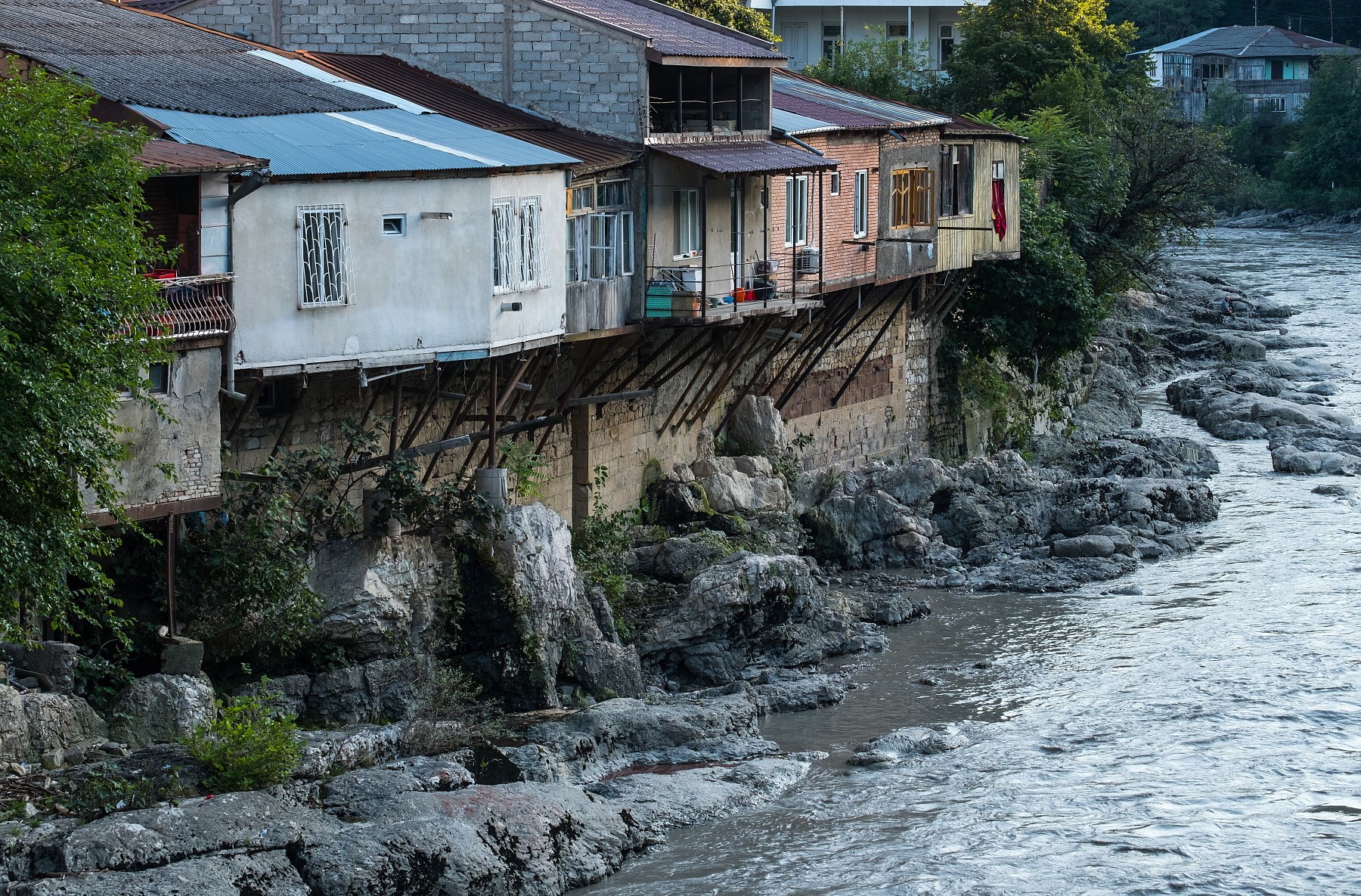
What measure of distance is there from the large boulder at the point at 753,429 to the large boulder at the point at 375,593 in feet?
33.0

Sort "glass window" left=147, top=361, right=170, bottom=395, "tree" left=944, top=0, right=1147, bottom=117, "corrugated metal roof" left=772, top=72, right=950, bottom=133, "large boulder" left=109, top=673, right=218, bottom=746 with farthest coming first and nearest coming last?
"tree" left=944, top=0, right=1147, bottom=117
"corrugated metal roof" left=772, top=72, right=950, bottom=133
"glass window" left=147, top=361, right=170, bottom=395
"large boulder" left=109, top=673, right=218, bottom=746

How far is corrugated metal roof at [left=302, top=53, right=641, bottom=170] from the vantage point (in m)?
25.0

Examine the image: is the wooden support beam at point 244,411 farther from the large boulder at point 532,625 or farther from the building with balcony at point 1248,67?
the building with balcony at point 1248,67

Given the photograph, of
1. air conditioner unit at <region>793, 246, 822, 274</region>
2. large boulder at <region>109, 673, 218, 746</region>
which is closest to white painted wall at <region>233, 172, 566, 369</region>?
large boulder at <region>109, 673, 218, 746</region>

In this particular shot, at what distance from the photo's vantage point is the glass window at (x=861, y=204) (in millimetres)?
32438

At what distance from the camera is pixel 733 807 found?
19594 millimetres

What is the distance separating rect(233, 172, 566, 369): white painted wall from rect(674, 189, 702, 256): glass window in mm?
3998

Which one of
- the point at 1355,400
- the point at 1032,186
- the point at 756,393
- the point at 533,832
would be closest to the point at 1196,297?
the point at 1355,400

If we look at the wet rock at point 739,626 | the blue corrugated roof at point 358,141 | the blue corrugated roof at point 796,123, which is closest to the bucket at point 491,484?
the wet rock at point 739,626

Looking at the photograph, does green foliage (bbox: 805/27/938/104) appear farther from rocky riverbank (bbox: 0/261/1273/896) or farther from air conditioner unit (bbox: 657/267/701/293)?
air conditioner unit (bbox: 657/267/701/293)

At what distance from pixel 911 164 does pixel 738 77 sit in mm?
6597

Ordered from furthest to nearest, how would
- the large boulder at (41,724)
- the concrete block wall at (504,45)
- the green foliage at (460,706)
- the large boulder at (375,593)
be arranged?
the concrete block wall at (504,45) < the large boulder at (375,593) < the green foliage at (460,706) < the large boulder at (41,724)

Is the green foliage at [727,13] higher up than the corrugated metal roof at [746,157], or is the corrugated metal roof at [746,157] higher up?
the green foliage at [727,13]

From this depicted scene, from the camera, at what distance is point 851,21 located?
222 feet
